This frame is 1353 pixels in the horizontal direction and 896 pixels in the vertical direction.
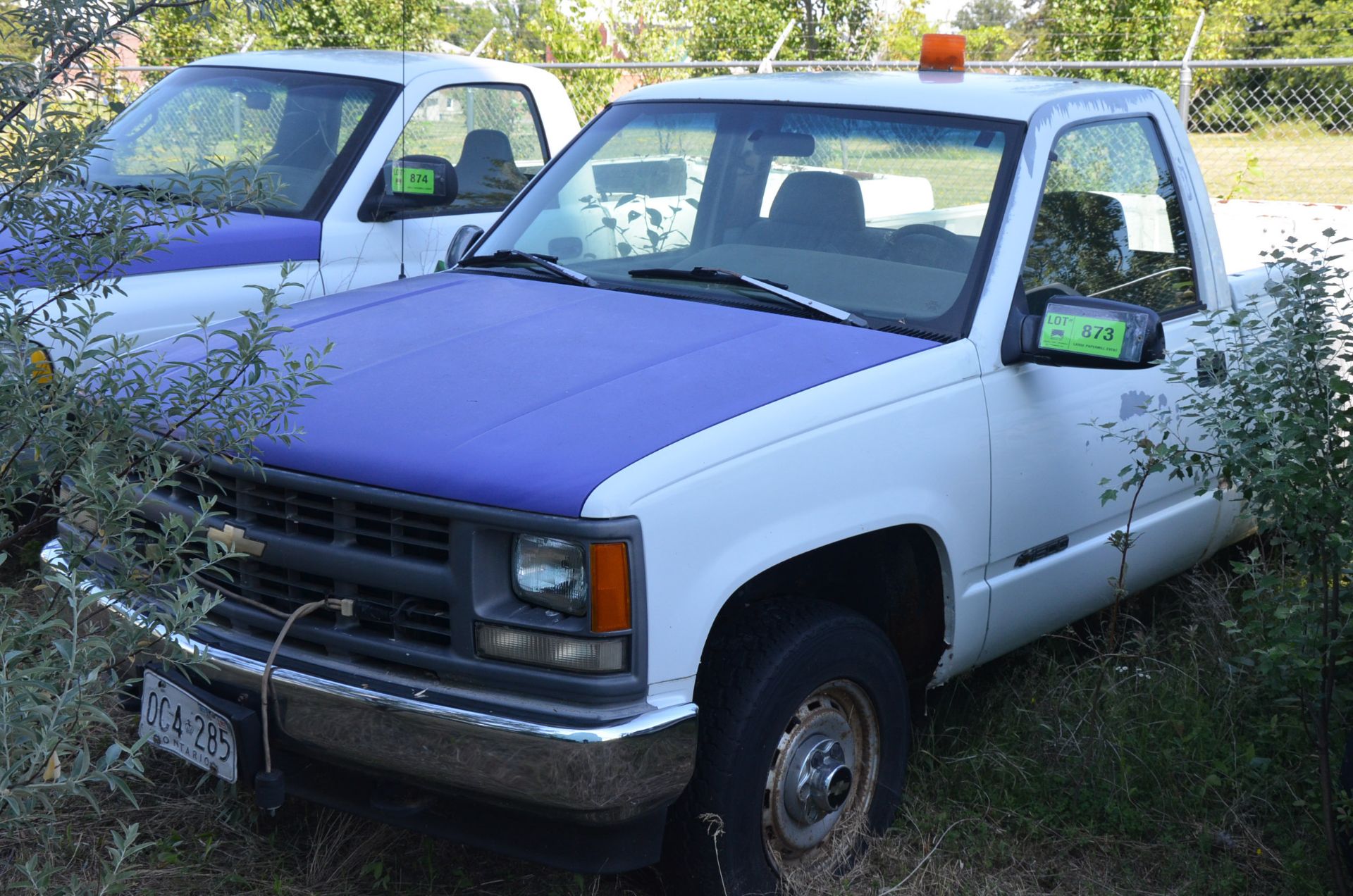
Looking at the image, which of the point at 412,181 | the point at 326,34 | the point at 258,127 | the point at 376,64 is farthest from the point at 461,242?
the point at 326,34

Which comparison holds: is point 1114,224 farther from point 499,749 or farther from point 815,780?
point 499,749

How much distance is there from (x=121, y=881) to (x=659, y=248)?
2154mm

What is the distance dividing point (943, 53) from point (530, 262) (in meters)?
1.54

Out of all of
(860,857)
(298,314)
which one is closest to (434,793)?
(860,857)

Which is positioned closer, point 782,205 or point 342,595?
point 342,595

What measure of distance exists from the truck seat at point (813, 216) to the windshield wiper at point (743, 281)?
0.21 m

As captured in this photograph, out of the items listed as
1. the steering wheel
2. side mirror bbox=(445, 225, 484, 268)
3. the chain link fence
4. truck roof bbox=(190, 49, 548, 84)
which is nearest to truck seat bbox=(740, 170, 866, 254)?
the steering wheel

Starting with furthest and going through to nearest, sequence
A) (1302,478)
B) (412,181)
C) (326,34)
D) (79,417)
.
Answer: (326,34) → (412,181) → (1302,478) → (79,417)

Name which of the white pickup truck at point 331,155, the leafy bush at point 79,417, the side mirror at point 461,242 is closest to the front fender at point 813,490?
the leafy bush at point 79,417

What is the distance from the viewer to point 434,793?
107 inches

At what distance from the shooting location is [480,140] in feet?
20.2

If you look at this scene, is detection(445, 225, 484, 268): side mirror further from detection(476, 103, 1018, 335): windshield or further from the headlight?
the headlight

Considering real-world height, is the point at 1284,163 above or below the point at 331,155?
below

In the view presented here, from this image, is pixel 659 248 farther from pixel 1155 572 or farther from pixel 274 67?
pixel 274 67
